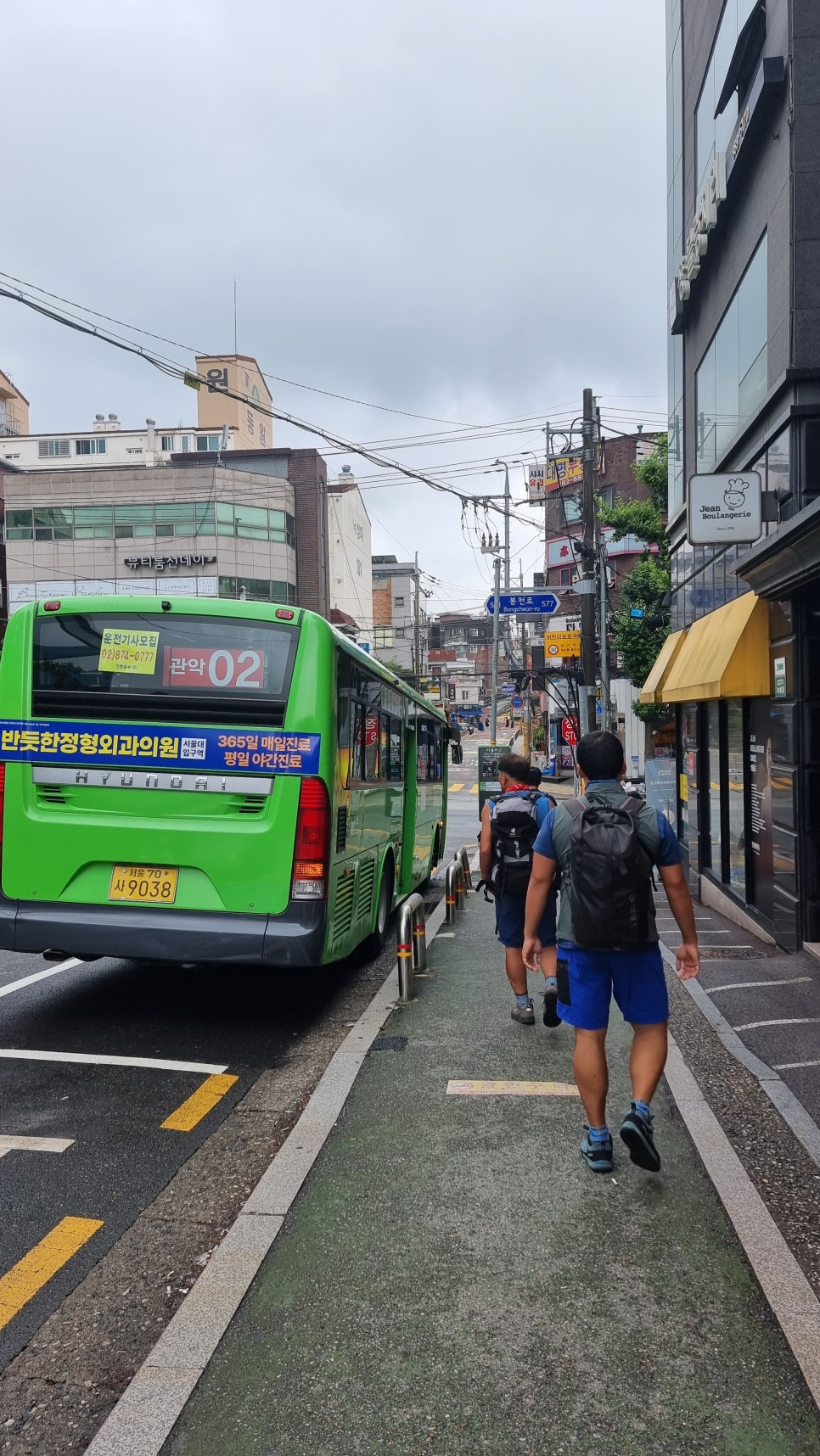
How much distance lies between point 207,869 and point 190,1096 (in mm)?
1347

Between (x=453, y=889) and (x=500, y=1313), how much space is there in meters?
8.30

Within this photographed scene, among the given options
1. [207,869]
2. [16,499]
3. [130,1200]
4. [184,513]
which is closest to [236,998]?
[207,869]

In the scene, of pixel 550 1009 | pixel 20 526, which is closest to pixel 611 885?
pixel 550 1009

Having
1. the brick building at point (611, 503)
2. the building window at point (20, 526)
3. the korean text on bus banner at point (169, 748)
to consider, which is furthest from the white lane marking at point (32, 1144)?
the building window at point (20, 526)

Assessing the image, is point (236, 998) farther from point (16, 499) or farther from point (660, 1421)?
point (16, 499)

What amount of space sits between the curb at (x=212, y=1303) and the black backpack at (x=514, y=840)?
1.71m

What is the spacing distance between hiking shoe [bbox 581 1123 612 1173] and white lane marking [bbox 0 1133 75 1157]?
2314 mm

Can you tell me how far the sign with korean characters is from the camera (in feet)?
20.8

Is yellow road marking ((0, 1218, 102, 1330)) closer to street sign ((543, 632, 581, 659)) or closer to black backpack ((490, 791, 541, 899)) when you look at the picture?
black backpack ((490, 791, 541, 899))

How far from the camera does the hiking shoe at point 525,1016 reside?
6480 millimetres

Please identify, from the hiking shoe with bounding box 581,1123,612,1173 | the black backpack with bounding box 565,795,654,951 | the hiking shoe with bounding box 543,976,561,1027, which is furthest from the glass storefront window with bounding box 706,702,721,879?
the black backpack with bounding box 565,795,654,951

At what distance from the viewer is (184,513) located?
4934cm

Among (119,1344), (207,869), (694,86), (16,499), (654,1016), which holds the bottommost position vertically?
(119,1344)

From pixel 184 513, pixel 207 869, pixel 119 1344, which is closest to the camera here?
pixel 119 1344
